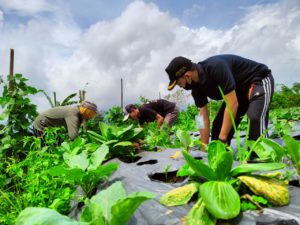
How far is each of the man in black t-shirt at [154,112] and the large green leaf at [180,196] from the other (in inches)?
188

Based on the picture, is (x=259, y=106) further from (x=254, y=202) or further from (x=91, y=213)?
(x=91, y=213)

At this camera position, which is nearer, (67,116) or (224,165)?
(224,165)

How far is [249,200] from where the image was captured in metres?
1.57

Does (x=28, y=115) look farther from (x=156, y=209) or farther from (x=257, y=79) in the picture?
(x=156, y=209)

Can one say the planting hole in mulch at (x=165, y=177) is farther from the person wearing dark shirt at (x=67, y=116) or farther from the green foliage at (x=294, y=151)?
the person wearing dark shirt at (x=67, y=116)

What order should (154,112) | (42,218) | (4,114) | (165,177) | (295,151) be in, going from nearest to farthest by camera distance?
1. (42,218)
2. (295,151)
3. (165,177)
4. (4,114)
5. (154,112)

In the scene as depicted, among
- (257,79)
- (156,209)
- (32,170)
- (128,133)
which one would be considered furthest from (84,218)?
(257,79)

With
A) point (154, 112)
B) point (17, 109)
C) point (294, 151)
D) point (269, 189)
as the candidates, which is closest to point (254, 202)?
point (269, 189)

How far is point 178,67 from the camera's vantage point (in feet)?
10.1

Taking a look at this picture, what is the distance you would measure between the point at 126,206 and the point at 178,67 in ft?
6.16

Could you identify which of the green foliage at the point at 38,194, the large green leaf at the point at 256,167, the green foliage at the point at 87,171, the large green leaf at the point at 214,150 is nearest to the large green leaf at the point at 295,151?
the large green leaf at the point at 256,167

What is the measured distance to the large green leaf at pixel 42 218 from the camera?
1.37 meters

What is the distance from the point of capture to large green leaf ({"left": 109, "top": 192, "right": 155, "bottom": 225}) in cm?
139

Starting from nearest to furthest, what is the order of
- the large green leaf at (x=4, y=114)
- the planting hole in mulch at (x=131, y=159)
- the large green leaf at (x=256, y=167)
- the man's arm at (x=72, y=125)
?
1. the large green leaf at (x=256, y=167)
2. the planting hole in mulch at (x=131, y=159)
3. the large green leaf at (x=4, y=114)
4. the man's arm at (x=72, y=125)
